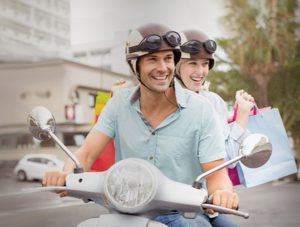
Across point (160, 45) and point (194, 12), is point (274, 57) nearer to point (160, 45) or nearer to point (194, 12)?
point (194, 12)

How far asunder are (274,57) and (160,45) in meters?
1.84

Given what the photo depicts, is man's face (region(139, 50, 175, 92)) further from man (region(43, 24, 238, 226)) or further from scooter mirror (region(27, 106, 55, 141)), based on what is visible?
scooter mirror (region(27, 106, 55, 141))

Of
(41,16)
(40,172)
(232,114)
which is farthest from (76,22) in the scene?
(232,114)

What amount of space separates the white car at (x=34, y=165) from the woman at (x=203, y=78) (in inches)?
39.7

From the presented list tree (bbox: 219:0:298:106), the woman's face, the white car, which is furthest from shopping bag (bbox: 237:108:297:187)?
the white car

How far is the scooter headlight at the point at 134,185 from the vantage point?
83 cm

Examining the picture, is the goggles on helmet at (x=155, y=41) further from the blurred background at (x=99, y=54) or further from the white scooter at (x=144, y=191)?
the blurred background at (x=99, y=54)

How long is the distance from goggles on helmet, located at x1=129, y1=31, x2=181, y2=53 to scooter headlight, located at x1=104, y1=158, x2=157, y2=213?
25 cm

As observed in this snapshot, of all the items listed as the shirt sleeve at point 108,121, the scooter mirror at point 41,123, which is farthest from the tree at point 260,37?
the scooter mirror at point 41,123

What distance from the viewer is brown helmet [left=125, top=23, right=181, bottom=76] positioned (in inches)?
38.4

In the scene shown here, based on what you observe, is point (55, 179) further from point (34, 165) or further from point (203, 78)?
point (34, 165)

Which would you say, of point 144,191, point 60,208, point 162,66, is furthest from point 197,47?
point 60,208

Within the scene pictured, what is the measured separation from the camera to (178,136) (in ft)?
3.36

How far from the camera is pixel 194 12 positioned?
2.02 m
